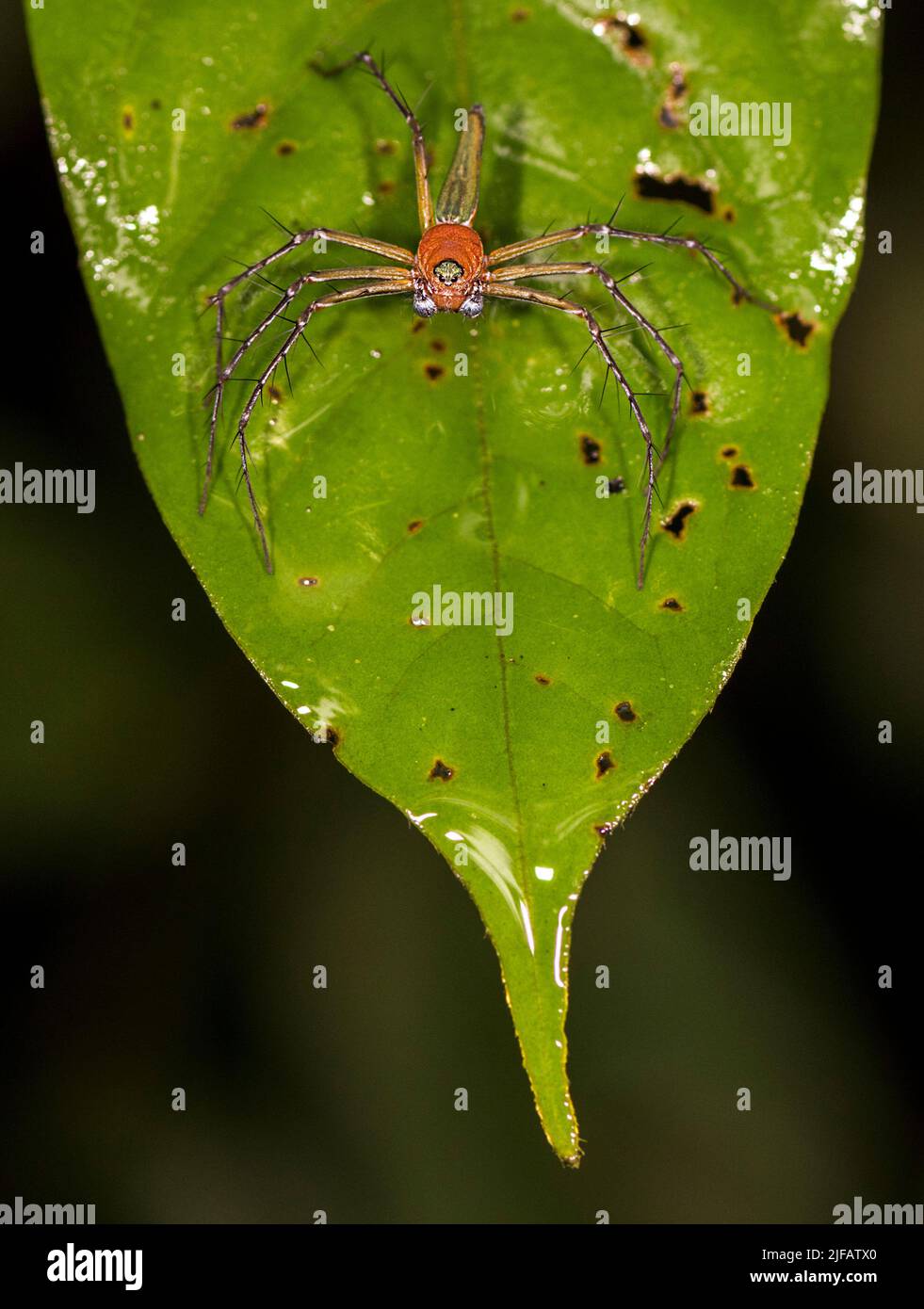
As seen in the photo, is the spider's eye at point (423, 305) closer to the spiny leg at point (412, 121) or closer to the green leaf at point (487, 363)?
the green leaf at point (487, 363)

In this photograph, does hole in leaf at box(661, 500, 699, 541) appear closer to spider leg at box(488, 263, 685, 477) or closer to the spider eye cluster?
spider leg at box(488, 263, 685, 477)

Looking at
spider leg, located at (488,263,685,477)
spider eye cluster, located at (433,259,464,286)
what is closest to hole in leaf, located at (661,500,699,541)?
spider leg, located at (488,263,685,477)

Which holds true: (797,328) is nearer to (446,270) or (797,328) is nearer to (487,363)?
(487,363)

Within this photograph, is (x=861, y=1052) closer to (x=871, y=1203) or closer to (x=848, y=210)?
(x=871, y=1203)

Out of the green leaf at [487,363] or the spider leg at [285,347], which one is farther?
the spider leg at [285,347]

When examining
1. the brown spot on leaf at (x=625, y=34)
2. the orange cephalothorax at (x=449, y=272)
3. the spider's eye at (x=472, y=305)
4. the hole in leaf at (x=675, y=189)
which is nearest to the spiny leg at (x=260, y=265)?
the orange cephalothorax at (x=449, y=272)

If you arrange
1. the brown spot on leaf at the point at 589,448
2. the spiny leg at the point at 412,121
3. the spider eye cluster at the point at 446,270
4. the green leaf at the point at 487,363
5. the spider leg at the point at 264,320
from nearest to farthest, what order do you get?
1. the green leaf at the point at 487,363
2. the spider leg at the point at 264,320
3. the brown spot on leaf at the point at 589,448
4. the spiny leg at the point at 412,121
5. the spider eye cluster at the point at 446,270
